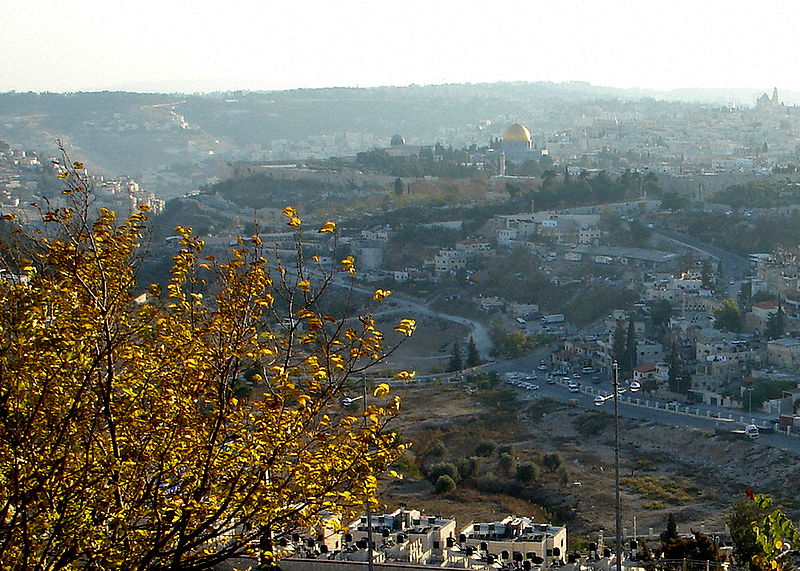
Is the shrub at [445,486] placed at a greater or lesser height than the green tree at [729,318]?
lesser

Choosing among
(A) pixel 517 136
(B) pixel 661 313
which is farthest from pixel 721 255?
(A) pixel 517 136

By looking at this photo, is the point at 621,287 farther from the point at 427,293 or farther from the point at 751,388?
the point at 751,388

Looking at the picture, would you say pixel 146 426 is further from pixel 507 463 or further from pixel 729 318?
pixel 729 318

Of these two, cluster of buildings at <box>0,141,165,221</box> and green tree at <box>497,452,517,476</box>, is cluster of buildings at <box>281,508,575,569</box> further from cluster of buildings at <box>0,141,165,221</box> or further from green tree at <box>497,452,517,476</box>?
cluster of buildings at <box>0,141,165,221</box>

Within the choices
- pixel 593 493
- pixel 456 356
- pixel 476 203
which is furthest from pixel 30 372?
pixel 476 203

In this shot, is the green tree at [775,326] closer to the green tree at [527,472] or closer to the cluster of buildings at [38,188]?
the green tree at [527,472]

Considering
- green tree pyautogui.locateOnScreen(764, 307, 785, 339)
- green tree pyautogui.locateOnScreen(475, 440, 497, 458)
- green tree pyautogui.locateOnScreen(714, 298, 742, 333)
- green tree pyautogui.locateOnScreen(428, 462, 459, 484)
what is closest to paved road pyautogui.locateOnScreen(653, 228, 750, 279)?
green tree pyautogui.locateOnScreen(714, 298, 742, 333)

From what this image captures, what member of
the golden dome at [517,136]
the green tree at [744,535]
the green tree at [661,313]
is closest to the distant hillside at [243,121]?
the golden dome at [517,136]
